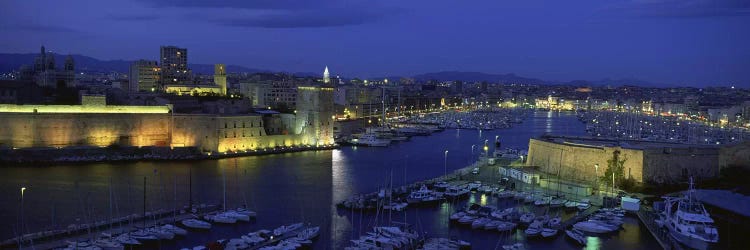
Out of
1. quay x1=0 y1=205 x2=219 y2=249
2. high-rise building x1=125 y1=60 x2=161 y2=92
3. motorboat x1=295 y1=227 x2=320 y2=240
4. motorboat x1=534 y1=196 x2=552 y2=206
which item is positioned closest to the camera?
quay x1=0 y1=205 x2=219 y2=249

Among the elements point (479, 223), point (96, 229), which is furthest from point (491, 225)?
point (96, 229)

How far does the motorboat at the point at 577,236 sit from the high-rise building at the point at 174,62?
29.7 meters

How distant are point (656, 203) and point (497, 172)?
4.78 meters

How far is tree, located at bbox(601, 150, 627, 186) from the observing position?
45.4 ft

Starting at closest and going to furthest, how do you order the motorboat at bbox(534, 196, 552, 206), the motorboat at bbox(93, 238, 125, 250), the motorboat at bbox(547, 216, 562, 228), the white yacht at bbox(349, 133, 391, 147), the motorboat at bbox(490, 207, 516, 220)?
the motorboat at bbox(93, 238, 125, 250), the motorboat at bbox(547, 216, 562, 228), the motorboat at bbox(490, 207, 516, 220), the motorboat at bbox(534, 196, 552, 206), the white yacht at bbox(349, 133, 391, 147)

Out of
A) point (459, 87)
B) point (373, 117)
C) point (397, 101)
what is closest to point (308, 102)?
point (373, 117)

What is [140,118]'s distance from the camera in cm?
2020

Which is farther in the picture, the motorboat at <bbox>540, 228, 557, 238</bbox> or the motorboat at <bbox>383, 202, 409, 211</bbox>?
the motorboat at <bbox>383, 202, 409, 211</bbox>

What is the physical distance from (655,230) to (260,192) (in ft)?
23.7

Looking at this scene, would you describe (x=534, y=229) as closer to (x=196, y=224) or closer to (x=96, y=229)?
(x=196, y=224)

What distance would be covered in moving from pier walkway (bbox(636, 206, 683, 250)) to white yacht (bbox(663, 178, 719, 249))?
10 cm

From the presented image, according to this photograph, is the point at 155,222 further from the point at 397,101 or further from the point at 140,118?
the point at 397,101

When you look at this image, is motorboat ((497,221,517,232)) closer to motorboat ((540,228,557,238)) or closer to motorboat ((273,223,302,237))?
motorboat ((540,228,557,238))

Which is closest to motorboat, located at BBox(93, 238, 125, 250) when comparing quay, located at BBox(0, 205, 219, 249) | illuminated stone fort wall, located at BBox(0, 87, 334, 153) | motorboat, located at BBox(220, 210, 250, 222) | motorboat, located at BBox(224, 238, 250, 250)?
quay, located at BBox(0, 205, 219, 249)
